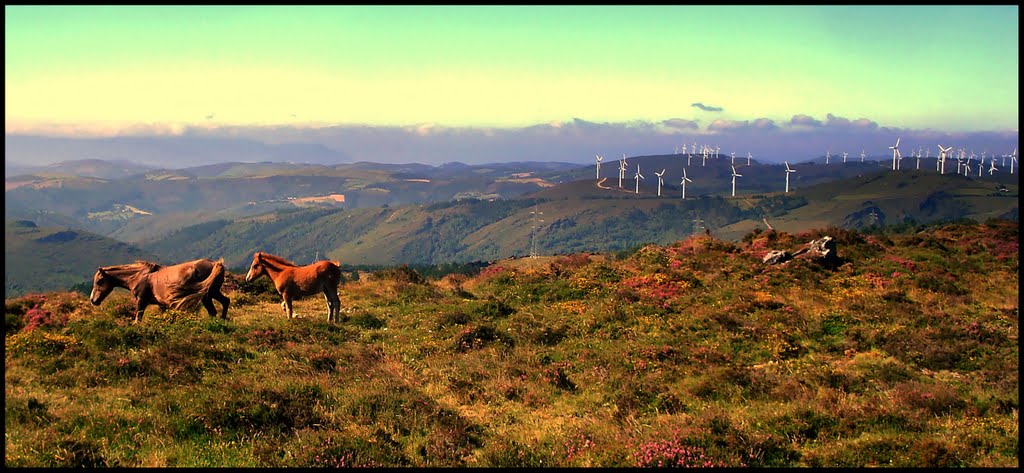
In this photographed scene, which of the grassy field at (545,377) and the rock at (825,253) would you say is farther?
the rock at (825,253)

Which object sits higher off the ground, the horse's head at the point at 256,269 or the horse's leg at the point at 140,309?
the horse's head at the point at 256,269

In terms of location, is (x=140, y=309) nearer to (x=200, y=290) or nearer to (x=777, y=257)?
(x=200, y=290)

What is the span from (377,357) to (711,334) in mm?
11910

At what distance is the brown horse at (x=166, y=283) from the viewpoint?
79.8 ft

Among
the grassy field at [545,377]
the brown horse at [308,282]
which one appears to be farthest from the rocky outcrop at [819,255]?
the brown horse at [308,282]

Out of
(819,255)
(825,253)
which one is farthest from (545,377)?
(825,253)

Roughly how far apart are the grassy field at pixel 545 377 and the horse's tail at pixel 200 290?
80 cm

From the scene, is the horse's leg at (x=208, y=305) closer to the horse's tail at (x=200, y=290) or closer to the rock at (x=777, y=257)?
the horse's tail at (x=200, y=290)

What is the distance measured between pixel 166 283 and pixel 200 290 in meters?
1.19

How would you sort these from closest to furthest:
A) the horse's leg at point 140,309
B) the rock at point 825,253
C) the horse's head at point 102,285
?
1. the horse's leg at point 140,309
2. the horse's head at point 102,285
3. the rock at point 825,253

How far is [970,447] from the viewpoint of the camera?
40.9 feet

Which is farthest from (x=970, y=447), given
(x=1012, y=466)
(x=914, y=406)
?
(x=914, y=406)

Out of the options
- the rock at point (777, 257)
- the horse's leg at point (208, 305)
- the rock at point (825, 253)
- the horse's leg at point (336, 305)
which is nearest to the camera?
the horse's leg at point (208, 305)

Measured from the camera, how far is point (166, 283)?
2434 centimetres
